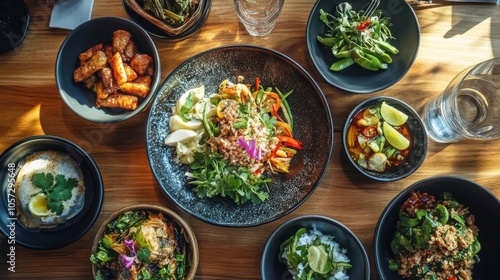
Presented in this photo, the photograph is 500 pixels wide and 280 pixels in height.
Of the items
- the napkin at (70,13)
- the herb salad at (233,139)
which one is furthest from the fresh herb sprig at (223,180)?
the napkin at (70,13)

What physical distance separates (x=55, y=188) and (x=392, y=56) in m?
1.78

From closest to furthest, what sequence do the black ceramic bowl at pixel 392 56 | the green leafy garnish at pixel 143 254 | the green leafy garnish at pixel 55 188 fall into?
the green leafy garnish at pixel 143 254
the green leafy garnish at pixel 55 188
the black ceramic bowl at pixel 392 56

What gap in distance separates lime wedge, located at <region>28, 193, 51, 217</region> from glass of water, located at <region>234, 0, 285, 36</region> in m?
1.30

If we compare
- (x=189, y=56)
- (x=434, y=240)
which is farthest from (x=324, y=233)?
(x=189, y=56)

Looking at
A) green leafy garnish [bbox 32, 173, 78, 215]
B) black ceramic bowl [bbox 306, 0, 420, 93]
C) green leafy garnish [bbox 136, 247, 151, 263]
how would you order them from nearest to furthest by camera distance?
1. green leafy garnish [bbox 136, 247, 151, 263]
2. green leafy garnish [bbox 32, 173, 78, 215]
3. black ceramic bowl [bbox 306, 0, 420, 93]

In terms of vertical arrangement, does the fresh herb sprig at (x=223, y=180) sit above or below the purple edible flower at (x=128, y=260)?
above

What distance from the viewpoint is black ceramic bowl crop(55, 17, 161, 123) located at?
2.35 m

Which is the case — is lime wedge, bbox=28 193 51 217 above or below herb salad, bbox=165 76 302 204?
below

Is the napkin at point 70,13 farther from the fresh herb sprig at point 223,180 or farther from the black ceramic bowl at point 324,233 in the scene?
the black ceramic bowl at point 324,233

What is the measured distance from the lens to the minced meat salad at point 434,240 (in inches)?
87.0

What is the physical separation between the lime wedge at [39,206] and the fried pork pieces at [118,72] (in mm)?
520

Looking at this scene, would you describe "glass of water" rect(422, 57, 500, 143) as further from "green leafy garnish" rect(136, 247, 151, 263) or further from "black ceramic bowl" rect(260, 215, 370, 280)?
"green leafy garnish" rect(136, 247, 151, 263)

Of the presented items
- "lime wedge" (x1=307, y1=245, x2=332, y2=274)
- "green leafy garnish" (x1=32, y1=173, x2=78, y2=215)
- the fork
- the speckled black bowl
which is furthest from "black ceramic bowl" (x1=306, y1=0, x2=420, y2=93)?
"green leafy garnish" (x1=32, y1=173, x2=78, y2=215)

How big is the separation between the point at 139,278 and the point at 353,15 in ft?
5.39
